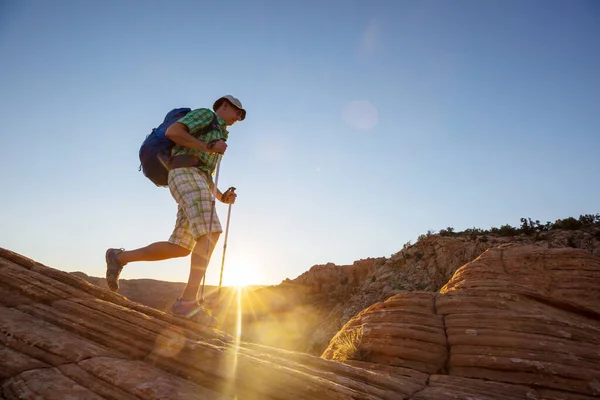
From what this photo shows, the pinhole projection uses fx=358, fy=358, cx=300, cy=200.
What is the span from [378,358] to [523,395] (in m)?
Answer: 2.30

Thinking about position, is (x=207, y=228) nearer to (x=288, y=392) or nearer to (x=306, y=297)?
(x=288, y=392)

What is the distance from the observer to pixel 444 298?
25.2 feet

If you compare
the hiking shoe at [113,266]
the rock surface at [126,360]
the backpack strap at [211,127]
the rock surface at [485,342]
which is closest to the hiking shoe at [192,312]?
the rock surface at [126,360]

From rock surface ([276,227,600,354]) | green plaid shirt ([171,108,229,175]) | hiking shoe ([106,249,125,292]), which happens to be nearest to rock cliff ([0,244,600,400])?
hiking shoe ([106,249,125,292])

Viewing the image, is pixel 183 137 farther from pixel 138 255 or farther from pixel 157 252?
pixel 138 255

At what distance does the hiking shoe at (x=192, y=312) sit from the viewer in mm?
4574

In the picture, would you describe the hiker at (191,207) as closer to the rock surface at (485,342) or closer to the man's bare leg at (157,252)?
the man's bare leg at (157,252)

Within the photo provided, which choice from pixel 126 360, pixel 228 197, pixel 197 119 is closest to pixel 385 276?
pixel 228 197

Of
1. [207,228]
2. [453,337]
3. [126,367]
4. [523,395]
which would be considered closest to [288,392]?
[126,367]

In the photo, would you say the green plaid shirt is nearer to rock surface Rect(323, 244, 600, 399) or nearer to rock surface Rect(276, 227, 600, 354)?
rock surface Rect(323, 244, 600, 399)

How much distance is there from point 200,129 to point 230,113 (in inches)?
27.6

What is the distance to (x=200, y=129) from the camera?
488cm

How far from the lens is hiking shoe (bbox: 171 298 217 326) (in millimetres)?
4574

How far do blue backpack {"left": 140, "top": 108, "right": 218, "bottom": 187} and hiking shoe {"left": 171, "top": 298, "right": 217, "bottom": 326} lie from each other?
1737mm
